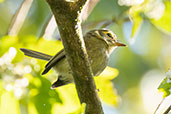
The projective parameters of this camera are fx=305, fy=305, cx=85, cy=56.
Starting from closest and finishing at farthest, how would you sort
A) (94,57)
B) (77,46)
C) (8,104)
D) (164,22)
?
(8,104) → (77,46) → (164,22) → (94,57)

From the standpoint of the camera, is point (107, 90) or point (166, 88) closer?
point (166, 88)

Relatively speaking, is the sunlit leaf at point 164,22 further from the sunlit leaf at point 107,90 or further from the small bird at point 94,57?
the small bird at point 94,57

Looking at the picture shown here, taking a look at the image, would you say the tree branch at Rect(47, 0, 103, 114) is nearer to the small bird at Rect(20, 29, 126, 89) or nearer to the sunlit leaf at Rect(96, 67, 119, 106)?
the sunlit leaf at Rect(96, 67, 119, 106)

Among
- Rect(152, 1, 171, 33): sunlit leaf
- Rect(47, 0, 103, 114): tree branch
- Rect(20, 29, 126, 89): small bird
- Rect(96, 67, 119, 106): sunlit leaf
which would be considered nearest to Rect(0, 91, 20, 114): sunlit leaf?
Rect(47, 0, 103, 114): tree branch

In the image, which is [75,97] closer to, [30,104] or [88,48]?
[30,104]

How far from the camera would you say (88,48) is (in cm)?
342

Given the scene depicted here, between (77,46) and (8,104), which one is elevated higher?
(77,46)

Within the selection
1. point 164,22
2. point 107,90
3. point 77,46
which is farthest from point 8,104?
point 164,22

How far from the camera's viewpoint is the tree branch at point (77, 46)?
1.99 metres

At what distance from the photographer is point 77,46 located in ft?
7.04

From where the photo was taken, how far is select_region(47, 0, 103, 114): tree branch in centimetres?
199

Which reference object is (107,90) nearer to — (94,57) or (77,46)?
(77,46)

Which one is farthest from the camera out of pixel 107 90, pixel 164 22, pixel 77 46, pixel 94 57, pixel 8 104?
pixel 94 57

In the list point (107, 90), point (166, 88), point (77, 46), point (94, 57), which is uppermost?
point (94, 57)
